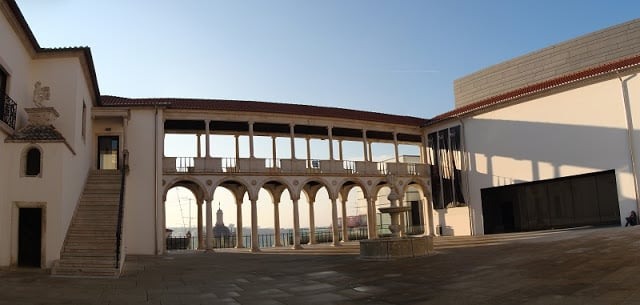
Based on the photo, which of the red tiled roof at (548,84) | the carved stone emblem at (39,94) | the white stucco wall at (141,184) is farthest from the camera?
the white stucco wall at (141,184)

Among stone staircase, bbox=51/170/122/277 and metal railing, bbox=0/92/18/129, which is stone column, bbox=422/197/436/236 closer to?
stone staircase, bbox=51/170/122/277

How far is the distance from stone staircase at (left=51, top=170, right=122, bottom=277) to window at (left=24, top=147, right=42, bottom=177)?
90.9 inches

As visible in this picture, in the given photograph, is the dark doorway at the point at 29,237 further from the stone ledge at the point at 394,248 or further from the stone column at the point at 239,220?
the stone column at the point at 239,220

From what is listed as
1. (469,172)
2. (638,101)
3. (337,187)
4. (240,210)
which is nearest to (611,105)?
(638,101)

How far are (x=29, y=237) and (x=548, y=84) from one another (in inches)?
980

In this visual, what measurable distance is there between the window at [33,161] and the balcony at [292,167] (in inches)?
411

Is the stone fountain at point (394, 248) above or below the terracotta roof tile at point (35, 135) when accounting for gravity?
below


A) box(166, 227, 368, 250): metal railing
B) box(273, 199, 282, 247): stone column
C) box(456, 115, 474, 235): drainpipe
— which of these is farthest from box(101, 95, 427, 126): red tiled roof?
box(166, 227, 368, 250): metal railing

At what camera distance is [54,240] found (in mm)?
15000

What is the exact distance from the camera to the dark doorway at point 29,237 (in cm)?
1491

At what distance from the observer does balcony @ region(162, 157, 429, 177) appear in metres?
26.4

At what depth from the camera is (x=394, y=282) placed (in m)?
11.3

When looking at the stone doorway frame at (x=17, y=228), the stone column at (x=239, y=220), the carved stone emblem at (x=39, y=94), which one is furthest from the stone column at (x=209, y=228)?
the stone doorway frame at (x=17, y=228)

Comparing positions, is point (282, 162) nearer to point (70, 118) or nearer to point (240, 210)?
point (240, 210)
